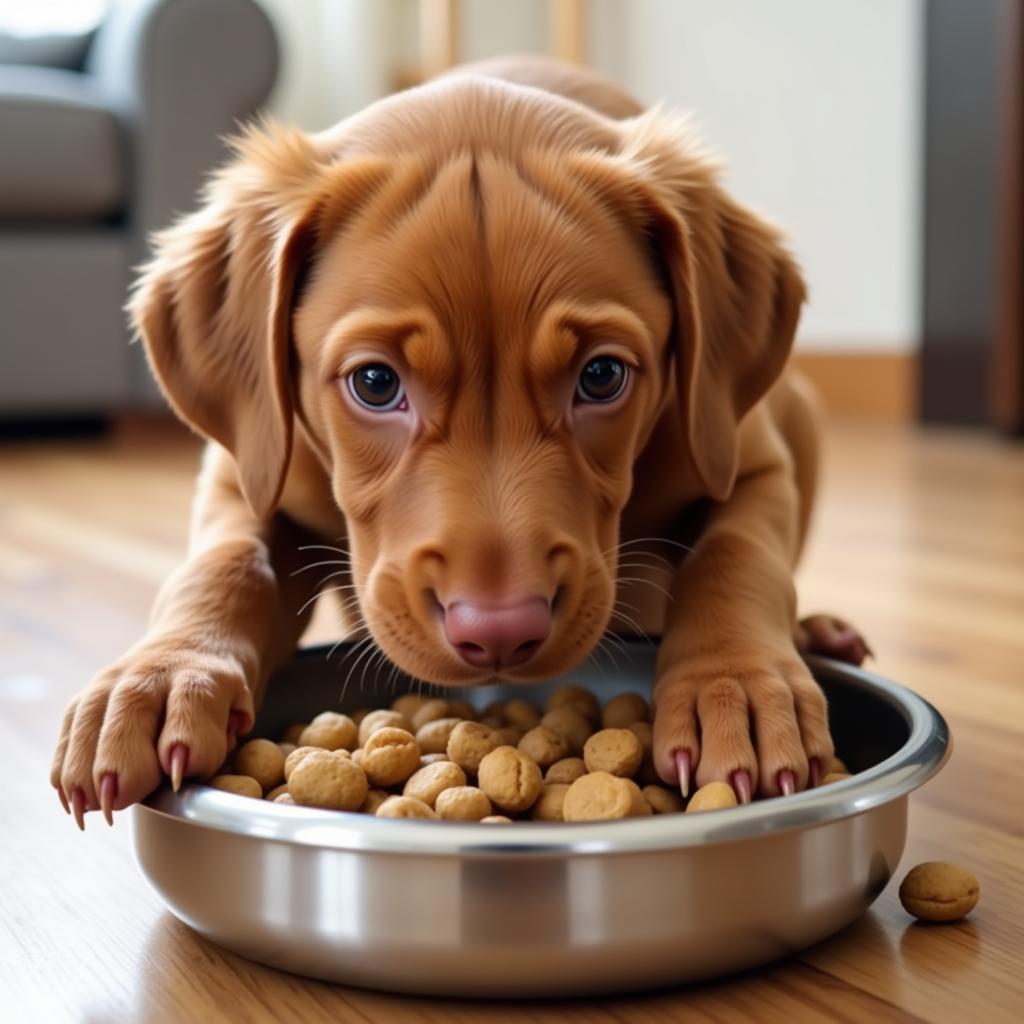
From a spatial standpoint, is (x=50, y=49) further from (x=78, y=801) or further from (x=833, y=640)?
(x=78, y=801)

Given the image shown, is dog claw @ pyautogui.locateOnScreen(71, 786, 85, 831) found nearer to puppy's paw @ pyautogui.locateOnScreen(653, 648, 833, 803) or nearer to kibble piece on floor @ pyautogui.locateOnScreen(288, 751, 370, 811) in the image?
kibble piece on floor @ pyautogui.locateOnScreen(288, 751, 370, 811)

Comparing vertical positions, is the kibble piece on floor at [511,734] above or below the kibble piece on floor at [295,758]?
below

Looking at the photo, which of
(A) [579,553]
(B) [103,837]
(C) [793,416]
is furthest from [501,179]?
(C) [793,416]

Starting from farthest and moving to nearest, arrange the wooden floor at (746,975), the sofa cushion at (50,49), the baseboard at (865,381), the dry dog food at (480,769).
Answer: the sofa cushion at (50,49), the baseboard at (865,381), the dry dog food at (480,769), the wooden floor at (746,975)

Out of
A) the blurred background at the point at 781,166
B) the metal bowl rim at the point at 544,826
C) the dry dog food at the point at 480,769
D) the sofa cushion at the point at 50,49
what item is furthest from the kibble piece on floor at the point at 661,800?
the sofa cushion at the point at 50,49

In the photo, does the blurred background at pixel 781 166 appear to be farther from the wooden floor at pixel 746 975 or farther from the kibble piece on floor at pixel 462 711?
the kibble piece on floor at pixel 462 711

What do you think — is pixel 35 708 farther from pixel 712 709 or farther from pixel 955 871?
pixel 955 871

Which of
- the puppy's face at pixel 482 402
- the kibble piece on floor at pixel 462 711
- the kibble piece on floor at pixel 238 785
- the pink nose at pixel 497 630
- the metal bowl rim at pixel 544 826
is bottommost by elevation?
the kibble piece on floor at pixel 462 711

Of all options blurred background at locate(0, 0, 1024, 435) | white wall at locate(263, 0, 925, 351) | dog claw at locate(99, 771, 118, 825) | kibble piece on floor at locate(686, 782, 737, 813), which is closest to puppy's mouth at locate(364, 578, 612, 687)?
kibble piece on floor at locate(686, 782, 737, 813)
